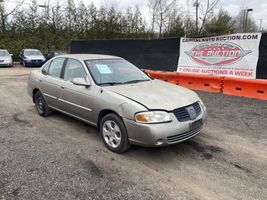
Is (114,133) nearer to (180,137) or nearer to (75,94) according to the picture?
(180,137)

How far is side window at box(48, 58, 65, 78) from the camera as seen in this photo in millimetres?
5578

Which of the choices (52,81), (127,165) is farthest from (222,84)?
(127,165)

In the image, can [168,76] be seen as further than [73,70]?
Yes

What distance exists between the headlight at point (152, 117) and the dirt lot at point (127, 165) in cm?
69

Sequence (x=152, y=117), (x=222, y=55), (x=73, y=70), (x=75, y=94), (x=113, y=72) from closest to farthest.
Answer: (x=152, y=117), (x=75, y=94), (x=113, y=72), (x=73, y=70), (x=222, y=55)

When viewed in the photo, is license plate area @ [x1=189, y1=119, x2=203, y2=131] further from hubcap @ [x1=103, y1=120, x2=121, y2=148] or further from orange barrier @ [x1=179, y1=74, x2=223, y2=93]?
orange barrier @ [x1=179, y1=74, x2=223, y2=93]

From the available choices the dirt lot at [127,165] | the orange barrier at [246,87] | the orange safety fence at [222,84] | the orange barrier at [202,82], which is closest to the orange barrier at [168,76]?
the orange safety fence at [222,84]

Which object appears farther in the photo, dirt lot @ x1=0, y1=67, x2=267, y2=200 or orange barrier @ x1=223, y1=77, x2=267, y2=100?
orange barrier @ x1=223, y1=77, x2=267, y2=100

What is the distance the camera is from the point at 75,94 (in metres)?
4.85

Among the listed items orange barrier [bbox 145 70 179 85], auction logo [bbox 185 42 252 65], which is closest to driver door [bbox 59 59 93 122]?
orange barrier [bbox 145 70 179 85]

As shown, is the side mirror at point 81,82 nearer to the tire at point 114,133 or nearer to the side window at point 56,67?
the tire at point 114,133

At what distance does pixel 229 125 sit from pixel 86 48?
470 inches

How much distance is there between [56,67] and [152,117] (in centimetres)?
301

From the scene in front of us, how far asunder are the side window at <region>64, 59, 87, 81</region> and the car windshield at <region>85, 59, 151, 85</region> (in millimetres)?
167
